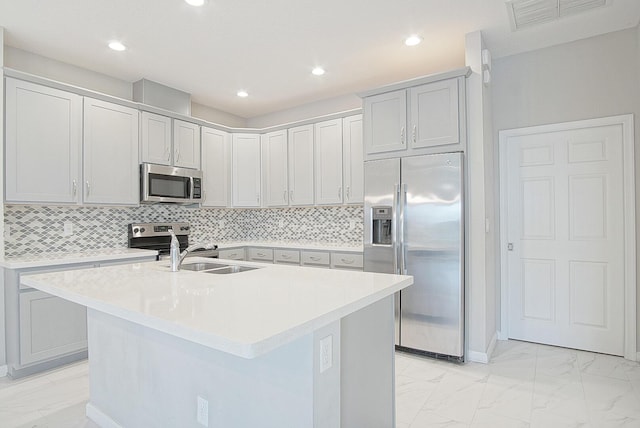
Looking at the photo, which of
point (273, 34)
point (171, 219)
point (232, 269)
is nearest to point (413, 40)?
point (273, 34)

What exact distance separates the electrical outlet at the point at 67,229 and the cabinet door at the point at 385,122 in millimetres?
3035

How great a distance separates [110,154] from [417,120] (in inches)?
118

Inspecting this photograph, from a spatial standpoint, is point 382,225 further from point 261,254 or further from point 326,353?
point 326,353

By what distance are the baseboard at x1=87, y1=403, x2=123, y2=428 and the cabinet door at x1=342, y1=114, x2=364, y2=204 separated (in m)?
2.93

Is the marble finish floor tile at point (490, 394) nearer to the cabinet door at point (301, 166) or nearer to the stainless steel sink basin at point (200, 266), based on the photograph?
the stainless steel sink basin at point (200, 266)

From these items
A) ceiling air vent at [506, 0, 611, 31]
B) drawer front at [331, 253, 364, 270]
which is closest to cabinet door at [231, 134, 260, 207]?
drawer front at [331, 253, 364, 270]

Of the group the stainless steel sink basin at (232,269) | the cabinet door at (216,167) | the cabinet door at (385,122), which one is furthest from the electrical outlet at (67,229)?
the cabinet door at (385,122)

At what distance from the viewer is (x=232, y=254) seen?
15.1 ft

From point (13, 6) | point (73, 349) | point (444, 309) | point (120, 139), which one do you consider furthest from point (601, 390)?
point (13, 6)

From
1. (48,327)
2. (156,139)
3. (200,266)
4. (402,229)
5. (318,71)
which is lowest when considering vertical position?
(48,327)

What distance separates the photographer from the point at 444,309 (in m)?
3.11

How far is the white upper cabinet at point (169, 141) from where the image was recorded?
12.7 ft

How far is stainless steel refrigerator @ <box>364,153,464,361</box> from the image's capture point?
3062 mm

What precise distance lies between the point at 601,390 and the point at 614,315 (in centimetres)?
93
